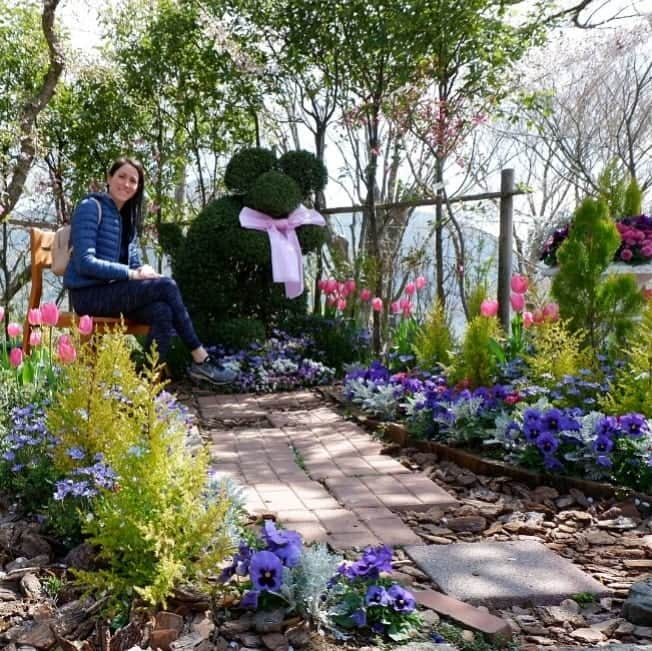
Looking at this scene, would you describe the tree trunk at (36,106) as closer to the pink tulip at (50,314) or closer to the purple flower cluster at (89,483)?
the pink tulip at (50,314)

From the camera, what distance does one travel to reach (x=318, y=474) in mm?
3771

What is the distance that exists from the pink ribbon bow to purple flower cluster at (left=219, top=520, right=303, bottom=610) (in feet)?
14.4

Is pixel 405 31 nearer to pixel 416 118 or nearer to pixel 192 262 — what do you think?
pixel 416 118

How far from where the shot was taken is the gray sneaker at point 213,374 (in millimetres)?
6047

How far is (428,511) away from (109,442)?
1332 millimetres

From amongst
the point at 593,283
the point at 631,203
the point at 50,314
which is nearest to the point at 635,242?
the point at 631,203

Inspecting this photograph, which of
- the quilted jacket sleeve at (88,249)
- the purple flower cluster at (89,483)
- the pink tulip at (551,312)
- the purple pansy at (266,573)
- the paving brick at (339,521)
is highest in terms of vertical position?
the quilted jacket sleeve at (88,249)

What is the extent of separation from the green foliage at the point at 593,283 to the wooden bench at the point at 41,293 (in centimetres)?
258

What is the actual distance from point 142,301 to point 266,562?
3.31m

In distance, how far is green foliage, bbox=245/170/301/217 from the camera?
21.1 ft

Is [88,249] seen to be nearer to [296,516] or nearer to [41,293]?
[41,293]

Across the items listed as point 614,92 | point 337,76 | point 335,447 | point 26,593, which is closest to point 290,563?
point 26,593

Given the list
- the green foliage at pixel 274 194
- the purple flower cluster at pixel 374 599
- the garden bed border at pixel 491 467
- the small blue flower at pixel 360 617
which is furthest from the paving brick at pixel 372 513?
the green foliage at pixel 274 194

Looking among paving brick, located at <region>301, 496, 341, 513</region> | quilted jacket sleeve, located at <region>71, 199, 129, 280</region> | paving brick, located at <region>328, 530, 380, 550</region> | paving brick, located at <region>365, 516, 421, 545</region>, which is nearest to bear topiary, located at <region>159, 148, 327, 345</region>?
quilted jacket sleeve, located at <region>71, 199, 129, 280</region>
